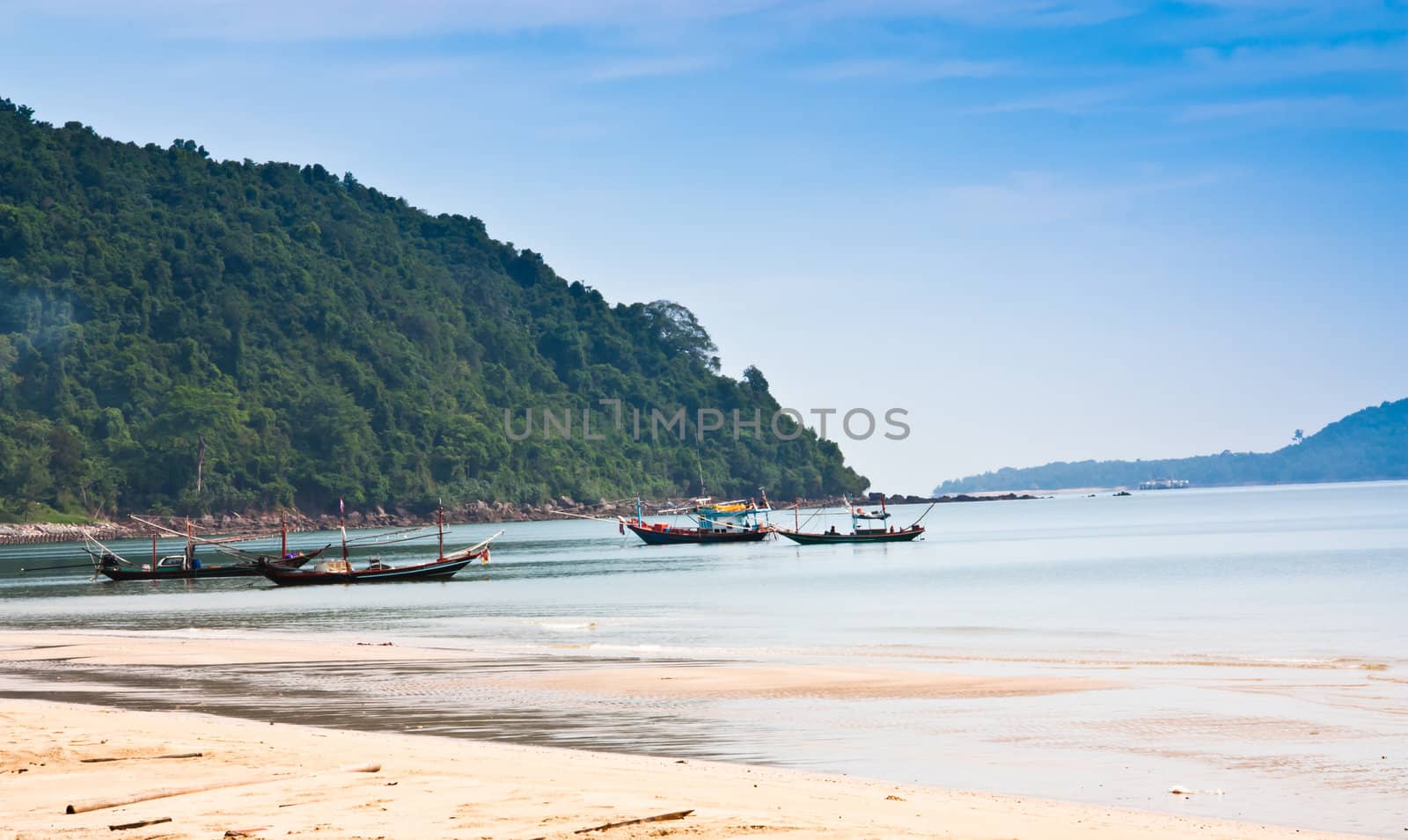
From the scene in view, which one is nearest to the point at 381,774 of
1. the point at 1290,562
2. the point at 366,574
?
the point at 366,574

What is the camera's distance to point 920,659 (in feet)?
83.3

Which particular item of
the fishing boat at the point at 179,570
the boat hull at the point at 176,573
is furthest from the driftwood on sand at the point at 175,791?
the boat hull at the point at 176,573

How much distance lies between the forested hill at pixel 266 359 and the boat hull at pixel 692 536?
155 feet

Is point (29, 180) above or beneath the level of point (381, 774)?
above

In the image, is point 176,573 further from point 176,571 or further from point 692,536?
point 692,536

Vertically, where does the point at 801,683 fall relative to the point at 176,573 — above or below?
below

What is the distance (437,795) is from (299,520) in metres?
127

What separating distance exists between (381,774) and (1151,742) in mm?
8226

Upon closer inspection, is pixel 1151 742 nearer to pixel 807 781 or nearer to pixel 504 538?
pixel 807 781

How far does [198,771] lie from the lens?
11398mm

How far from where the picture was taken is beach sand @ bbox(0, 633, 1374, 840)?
8930 mm

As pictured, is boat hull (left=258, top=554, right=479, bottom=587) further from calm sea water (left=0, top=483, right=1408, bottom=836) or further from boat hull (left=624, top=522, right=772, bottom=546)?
boat hull (left=624, top=522, right=772, bottom=546)

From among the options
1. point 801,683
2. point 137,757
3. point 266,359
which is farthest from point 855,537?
point 266,359

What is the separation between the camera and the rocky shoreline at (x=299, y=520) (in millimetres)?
108562
